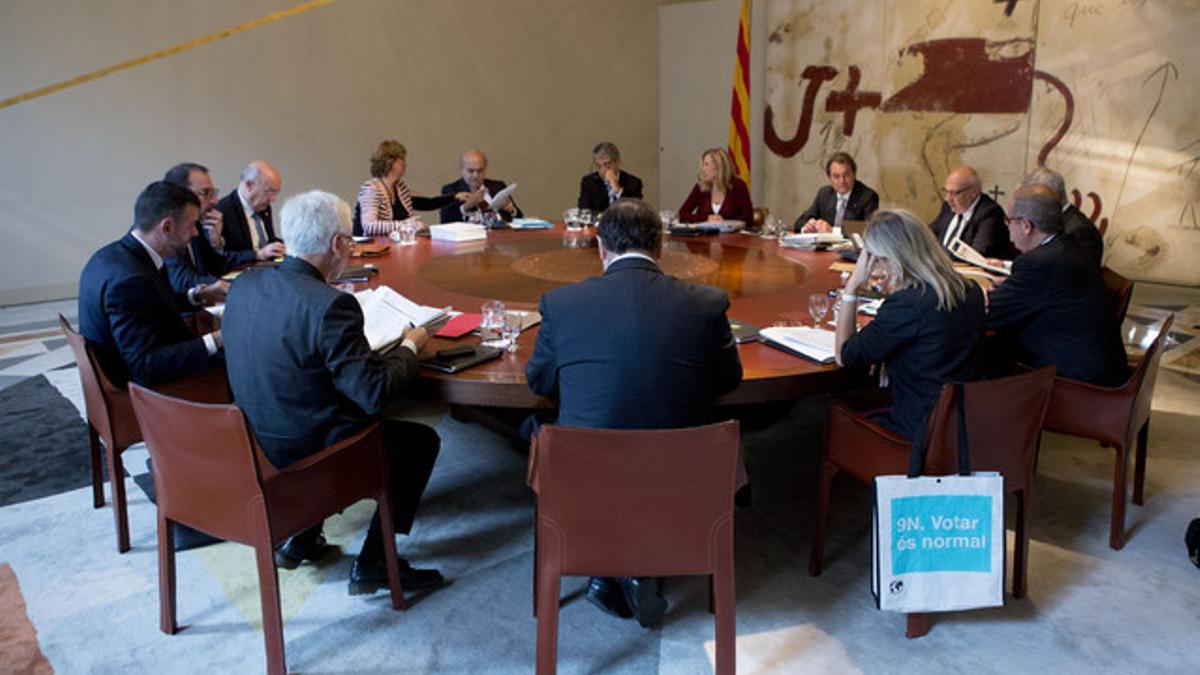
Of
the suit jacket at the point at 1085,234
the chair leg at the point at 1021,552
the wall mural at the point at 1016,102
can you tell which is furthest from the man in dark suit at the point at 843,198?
the chair leg at the point at 1021,552

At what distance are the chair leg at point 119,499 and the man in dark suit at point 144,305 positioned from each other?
0.87 ft

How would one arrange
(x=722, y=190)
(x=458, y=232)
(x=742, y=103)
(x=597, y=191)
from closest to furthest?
(x=458, y=232) → (x=722, y=190) → (x=597, y=191) → (x=742, y=103)

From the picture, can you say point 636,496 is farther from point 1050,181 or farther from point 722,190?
point 722,190

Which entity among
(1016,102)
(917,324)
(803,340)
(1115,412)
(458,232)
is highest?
(1016,102)

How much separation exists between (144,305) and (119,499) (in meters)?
0.71

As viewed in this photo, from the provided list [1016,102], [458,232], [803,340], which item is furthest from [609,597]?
[1016,102]

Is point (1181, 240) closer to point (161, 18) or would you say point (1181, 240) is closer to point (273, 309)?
point (273, 309)

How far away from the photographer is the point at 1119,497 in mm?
2957

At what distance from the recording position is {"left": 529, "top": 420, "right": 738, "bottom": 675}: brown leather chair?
78.4 inches

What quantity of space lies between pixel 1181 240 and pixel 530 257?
5068 millimetres

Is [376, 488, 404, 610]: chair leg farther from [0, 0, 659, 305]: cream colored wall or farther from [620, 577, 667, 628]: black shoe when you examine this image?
[0, 0, 659, 305]: cream colored wall

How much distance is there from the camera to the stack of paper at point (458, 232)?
4.95 m

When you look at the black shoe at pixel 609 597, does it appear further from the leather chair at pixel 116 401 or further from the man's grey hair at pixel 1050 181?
the man's grey hair at pixel 1050 181

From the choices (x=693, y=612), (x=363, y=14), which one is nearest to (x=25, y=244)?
(x=363, y=14)
